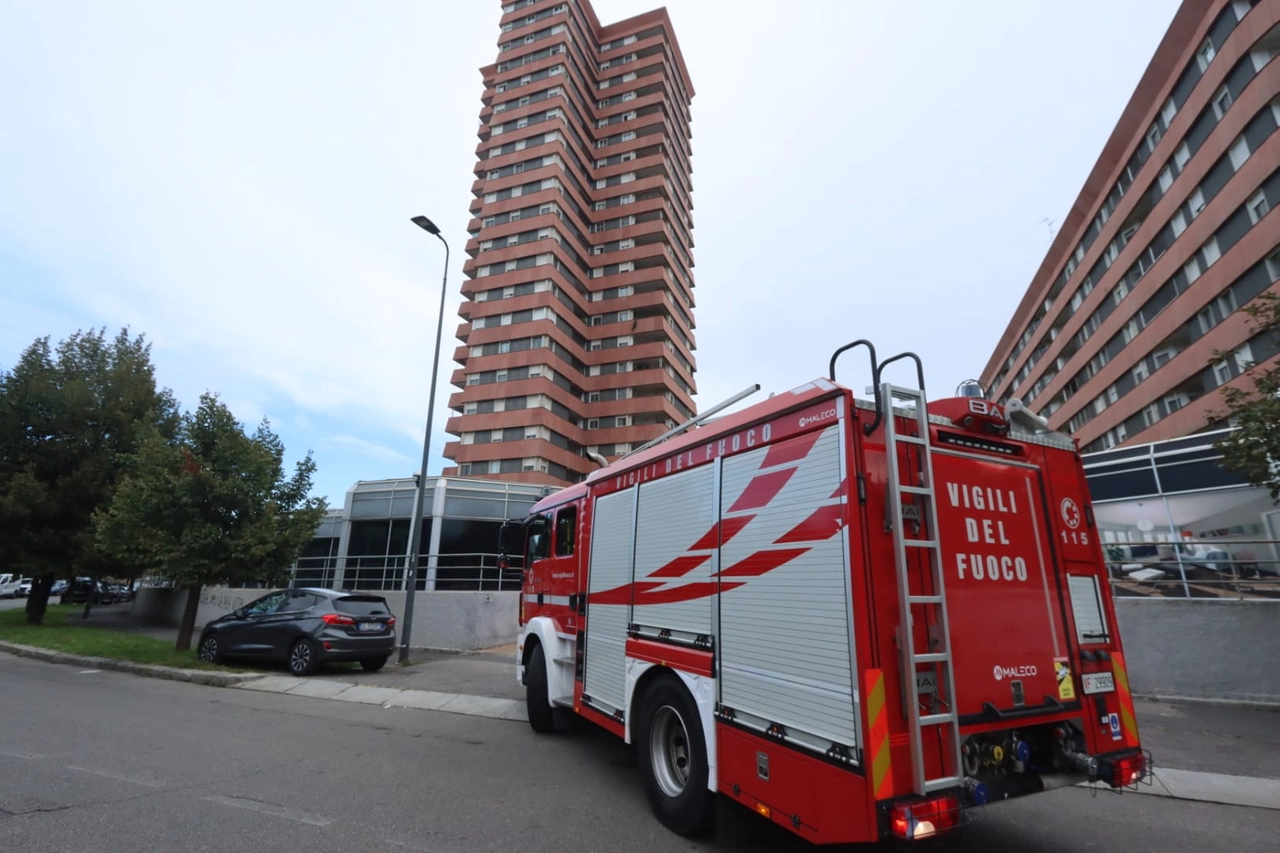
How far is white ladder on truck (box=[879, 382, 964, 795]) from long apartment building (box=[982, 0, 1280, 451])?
71.1 feet

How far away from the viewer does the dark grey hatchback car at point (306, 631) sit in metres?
11.2

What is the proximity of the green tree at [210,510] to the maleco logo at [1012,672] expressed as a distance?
1317 centimetres

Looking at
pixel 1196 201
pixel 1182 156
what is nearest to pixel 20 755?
pixel 1196 201

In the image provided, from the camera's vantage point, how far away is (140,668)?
1137cm

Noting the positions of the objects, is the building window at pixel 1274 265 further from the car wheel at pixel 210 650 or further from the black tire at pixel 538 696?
the car wheel at pixel 210 650

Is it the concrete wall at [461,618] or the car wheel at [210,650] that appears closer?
the car wheel at [210,650]

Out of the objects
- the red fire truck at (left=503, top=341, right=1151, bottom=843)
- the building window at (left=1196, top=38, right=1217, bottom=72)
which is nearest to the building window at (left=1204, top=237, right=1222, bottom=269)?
the building window at (left=1196, top=38, right=1217, bottom=72)

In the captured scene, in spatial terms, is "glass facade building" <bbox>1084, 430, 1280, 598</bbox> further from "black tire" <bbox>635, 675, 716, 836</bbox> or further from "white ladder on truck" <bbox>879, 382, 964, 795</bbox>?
"black tire" <bbox>635, 675, 716, 836</bbox>

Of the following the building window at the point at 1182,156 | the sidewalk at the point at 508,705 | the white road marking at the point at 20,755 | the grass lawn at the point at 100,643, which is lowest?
the white road marking at the point at 20,755

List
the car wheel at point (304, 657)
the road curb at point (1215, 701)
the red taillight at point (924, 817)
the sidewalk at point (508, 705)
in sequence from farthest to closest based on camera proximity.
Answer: the car wheel at point (304, 657) < the road curb at point (1215, 701) < the sidewalk at point (508, 705) < the red taillight at point (924, 817)

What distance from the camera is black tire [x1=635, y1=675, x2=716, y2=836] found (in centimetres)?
407

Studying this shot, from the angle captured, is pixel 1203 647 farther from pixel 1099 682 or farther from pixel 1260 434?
pixel 1099 682

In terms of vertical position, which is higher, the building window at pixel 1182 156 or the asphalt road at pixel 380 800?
the building window at pixel 1182 156

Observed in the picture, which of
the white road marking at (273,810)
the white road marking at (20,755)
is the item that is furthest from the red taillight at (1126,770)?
the white road marking at (20,755)
